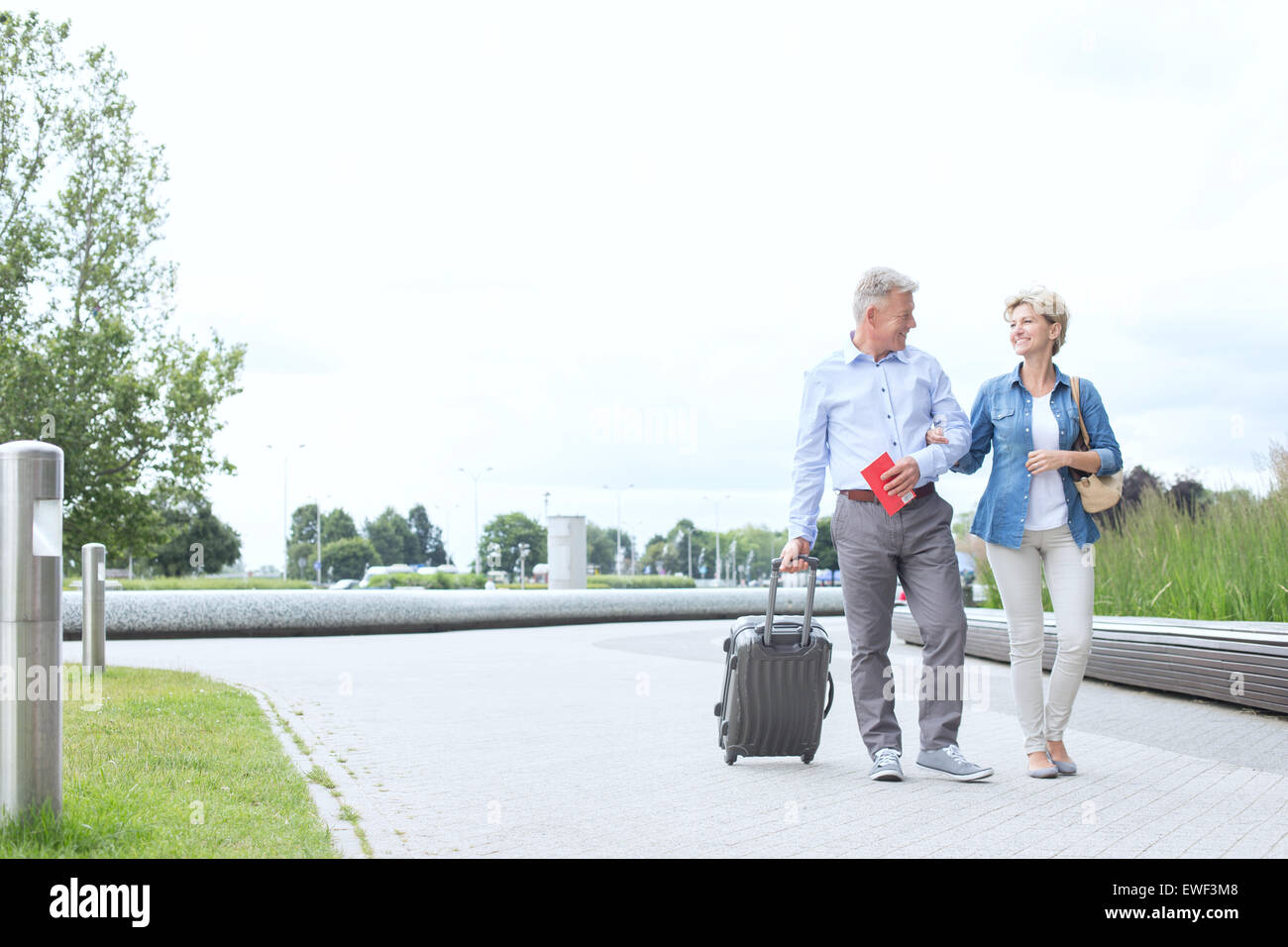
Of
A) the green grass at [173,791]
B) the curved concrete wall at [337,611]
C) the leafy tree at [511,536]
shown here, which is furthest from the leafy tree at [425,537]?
the green grass at [173,791]

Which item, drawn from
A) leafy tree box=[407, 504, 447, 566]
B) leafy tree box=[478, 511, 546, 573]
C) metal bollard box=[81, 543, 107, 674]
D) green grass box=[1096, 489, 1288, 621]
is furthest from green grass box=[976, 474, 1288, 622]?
leafy tree box=[407, 504, 447, 566]

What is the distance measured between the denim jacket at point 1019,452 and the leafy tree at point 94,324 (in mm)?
16269

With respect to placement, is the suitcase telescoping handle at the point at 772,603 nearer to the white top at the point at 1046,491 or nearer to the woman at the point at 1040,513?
the woman at the point at 1040,513

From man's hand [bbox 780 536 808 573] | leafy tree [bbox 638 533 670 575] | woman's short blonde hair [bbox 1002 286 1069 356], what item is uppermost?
woman's short blonde hair [bbox 1002 286 1069 356]

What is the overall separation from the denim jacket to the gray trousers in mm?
217

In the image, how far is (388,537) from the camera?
116 metres

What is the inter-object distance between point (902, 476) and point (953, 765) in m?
1.29

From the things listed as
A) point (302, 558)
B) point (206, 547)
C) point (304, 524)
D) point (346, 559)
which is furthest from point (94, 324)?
point (304, 524)

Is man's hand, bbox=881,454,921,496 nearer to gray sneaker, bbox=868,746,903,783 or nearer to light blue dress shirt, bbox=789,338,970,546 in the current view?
light blue dress shirt, bbox=789,338,970,546

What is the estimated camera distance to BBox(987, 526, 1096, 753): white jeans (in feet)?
17.1

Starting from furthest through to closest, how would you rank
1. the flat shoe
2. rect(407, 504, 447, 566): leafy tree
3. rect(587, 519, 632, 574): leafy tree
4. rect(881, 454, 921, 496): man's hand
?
rect(587, 519, 632, 574): leafy tree → rect(407, 504, 447, 566): leafy tree → the flat shoe → rect(881, 454, 921, 496): man's hand

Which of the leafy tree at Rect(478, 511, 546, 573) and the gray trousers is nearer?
the gray trousers
